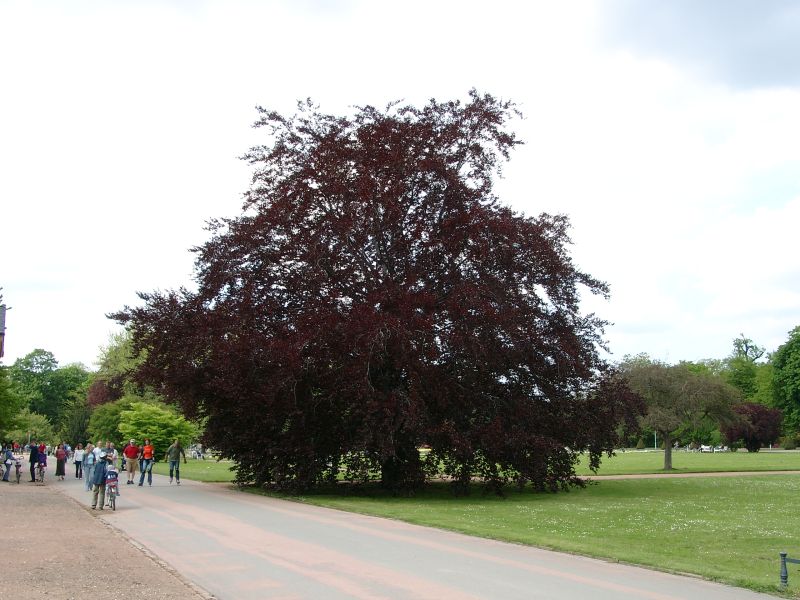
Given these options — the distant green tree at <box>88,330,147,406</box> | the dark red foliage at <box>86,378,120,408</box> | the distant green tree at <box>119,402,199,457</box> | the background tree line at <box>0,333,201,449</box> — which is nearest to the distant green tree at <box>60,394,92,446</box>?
the background tree line at <box>0,333,201,449</box>

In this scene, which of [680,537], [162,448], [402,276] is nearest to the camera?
[680,537]

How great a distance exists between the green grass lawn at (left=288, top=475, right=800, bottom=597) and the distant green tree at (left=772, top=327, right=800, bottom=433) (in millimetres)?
61934

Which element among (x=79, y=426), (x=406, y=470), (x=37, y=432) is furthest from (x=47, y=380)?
A: (x=406, y=470)

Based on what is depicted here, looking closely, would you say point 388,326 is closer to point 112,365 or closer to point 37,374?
point 112,365

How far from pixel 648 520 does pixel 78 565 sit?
12383 mm

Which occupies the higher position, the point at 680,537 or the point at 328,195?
the point at 328,195

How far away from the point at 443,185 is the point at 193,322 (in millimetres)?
9932

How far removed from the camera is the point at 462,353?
88.1ft

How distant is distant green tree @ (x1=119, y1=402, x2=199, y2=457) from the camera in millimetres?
51781

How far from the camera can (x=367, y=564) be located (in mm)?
12047

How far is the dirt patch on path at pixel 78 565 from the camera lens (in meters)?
9.83

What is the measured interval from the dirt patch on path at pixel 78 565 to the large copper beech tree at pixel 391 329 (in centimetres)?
914

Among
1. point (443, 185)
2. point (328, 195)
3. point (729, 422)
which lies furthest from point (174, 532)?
point (729, 422)

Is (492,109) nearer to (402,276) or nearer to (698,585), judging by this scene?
(402,276)
